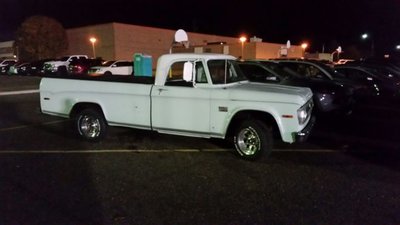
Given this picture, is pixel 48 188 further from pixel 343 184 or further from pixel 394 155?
pixel 394 155

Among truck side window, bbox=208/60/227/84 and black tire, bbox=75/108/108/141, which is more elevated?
truck side window, bbox=208/60/227/84

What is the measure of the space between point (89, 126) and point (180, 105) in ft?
8.35

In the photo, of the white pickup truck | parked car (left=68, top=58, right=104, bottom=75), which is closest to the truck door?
the white pickup truck

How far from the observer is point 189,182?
6.41 metres

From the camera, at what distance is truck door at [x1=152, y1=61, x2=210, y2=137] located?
7.67 meters

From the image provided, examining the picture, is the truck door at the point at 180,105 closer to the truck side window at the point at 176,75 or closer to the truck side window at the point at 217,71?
the truck side window at the point at 176,75

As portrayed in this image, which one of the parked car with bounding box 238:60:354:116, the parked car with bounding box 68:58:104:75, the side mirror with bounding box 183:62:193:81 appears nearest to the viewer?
the side mirror with bounding box 183:62:193:81

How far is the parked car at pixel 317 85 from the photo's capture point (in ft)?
37.9

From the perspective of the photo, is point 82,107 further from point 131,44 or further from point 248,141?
point 131,44

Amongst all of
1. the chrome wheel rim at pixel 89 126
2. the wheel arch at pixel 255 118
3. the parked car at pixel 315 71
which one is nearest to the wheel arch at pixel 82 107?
the chrome wheel rim at pixel 89 126

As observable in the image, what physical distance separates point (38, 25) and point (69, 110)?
46.6 m

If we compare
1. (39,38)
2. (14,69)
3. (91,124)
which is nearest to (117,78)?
(91,124)

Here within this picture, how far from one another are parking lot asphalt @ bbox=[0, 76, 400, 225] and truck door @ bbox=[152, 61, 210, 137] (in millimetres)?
586

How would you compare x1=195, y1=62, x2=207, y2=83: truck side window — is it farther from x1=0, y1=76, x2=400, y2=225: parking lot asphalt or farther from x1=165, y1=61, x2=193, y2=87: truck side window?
x1=0, y1=76, x2=400, y2=225: parking lot asphalt
